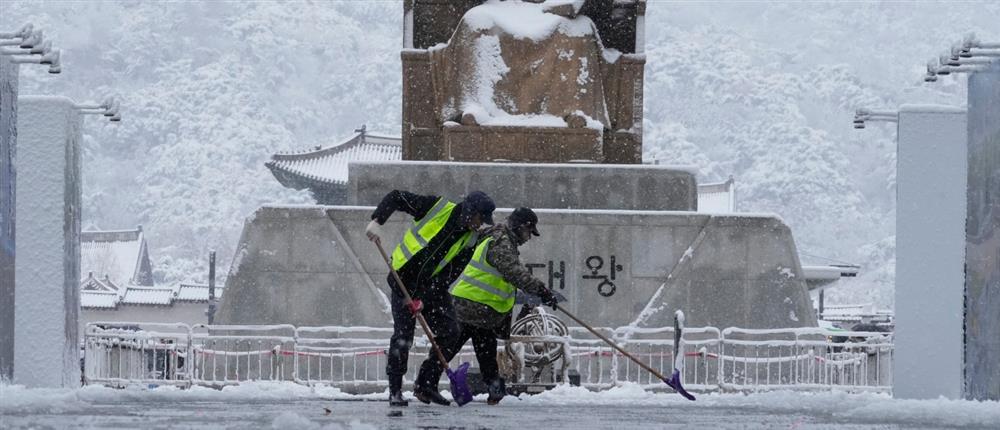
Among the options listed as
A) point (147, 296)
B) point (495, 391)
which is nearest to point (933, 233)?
point (495, 391)

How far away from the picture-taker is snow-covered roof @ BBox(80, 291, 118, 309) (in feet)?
147

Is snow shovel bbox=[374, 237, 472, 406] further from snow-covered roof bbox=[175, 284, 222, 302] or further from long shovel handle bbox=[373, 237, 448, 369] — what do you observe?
snow-covered roof bbox=[175, 284, 222, 302]

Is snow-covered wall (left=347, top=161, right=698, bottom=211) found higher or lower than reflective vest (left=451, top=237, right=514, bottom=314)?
higher

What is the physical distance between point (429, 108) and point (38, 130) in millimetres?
5952

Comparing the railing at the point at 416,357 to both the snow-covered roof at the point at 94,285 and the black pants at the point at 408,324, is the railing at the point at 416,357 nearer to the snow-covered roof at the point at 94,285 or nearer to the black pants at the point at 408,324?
the black pants at the point at 408,324

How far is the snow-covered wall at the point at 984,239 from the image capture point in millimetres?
7562

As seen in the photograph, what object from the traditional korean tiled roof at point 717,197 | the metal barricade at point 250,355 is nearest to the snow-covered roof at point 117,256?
the traditional korean tiled roof at point 717,197

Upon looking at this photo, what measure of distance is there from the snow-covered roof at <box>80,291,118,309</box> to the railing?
3236 cm

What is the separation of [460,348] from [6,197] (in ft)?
7.64

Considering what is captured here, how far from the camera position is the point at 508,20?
1444 cm

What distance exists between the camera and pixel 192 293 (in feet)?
160

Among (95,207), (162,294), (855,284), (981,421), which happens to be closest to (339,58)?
(95,207)

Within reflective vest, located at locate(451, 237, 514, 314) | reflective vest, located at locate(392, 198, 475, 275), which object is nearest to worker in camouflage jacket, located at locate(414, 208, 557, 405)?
reflective vest, located at locate(451, 237, 514, 314)

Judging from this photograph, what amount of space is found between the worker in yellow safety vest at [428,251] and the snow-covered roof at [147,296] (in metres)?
39.1
